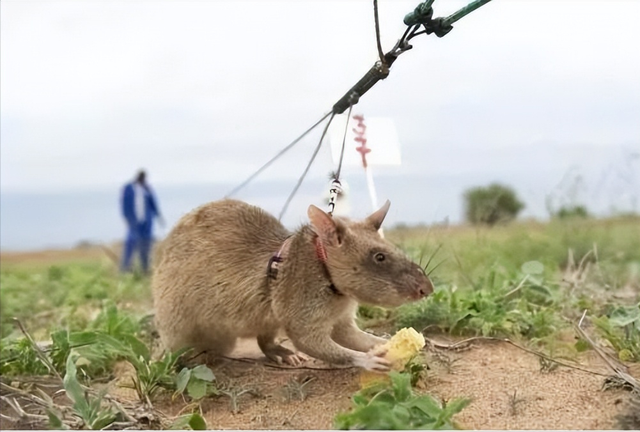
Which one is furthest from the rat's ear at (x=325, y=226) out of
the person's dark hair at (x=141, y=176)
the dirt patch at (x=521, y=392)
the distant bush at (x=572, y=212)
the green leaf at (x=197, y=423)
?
the distant bush at (x=572, y=212)

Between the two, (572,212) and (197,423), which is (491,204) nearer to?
(572,212)

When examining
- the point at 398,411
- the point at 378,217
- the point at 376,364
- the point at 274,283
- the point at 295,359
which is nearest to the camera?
the point at 398,411

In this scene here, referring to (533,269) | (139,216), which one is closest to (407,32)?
(533,269)

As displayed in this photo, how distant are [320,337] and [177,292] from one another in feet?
1.25

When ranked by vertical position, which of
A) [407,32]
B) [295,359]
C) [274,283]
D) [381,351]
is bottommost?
[295,359]

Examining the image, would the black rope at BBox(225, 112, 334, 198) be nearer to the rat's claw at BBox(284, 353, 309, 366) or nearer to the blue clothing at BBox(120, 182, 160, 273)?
the rat's claw at BBox(284, 353, 309, 366)

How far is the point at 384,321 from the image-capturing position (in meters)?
2.23

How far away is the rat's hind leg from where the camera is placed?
2047 millimetres

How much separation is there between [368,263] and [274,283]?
264 mm

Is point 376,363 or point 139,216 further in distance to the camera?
point 139,216

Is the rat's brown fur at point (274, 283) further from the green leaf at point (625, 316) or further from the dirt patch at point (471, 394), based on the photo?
the green leaf at point (625, 316)

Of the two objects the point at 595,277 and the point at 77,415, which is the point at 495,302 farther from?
the point at 77,415

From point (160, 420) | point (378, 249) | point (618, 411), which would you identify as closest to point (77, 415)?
point (160, 420)

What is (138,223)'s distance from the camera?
3.54m
